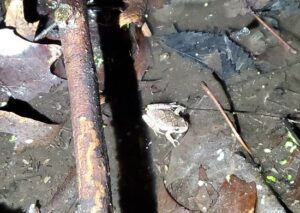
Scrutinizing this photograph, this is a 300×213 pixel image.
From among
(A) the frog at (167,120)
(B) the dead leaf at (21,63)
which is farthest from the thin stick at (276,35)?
(B) the dead leaf at (21,63)

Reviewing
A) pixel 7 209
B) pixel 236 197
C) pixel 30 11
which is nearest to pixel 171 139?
pixel 236 197

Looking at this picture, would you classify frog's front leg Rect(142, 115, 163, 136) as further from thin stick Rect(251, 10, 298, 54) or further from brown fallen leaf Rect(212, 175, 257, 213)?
thin stick Rect(251, 10, 298, 54)

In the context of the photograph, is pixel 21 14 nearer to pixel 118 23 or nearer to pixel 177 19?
pixel 118 23

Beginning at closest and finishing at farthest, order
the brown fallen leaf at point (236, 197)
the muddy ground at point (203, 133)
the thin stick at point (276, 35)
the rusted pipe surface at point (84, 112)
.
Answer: the rusted pipe surface at point (84, 112) → the brown fallen leaf at point (236, 197) → the muddy ground at point (203, 133) → the thin stick at point (276, 35)

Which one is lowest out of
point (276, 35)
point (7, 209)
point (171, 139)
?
point (7, 209)

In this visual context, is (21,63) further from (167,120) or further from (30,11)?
(167,120)

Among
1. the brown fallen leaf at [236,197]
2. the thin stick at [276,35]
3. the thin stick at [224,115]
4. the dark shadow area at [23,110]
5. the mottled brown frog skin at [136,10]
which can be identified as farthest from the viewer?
the mottled brown frog skin at [136,10]

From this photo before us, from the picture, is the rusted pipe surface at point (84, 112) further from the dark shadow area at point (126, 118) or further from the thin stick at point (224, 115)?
the thin stick at point (224, 115)
